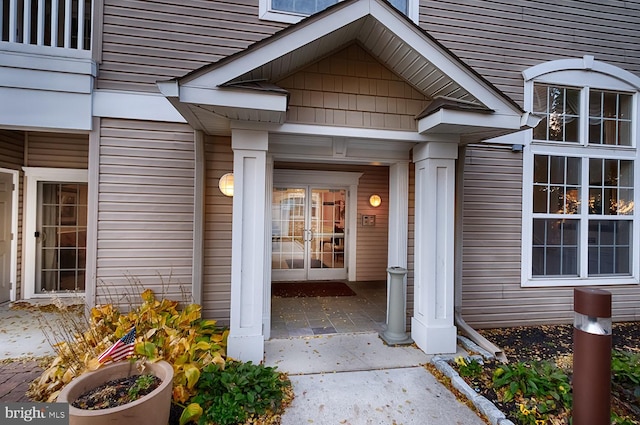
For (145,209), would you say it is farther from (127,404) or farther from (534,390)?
(534,390)

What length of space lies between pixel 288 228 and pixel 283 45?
4.46m

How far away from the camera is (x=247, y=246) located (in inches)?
129

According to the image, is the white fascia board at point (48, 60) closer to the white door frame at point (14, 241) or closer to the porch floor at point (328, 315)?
the white door frame at point (14, 241)

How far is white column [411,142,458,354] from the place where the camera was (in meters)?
3.58

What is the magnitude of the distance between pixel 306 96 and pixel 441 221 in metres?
2.12

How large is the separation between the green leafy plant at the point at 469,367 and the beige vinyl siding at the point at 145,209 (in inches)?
127

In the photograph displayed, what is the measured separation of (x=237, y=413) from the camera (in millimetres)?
2395

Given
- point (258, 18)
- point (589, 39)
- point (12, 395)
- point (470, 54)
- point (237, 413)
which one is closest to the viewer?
point (237, 413)

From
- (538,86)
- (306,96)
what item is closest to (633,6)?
(538,86)

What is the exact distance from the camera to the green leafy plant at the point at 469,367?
3.10 m

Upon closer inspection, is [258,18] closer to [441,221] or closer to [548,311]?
[441,221]

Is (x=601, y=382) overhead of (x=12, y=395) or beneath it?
overhead

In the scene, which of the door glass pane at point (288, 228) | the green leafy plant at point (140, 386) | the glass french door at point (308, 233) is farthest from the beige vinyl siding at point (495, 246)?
the green leafy plant at point (140, 386)

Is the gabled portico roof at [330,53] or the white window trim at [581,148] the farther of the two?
the white window trim at [581,148]
